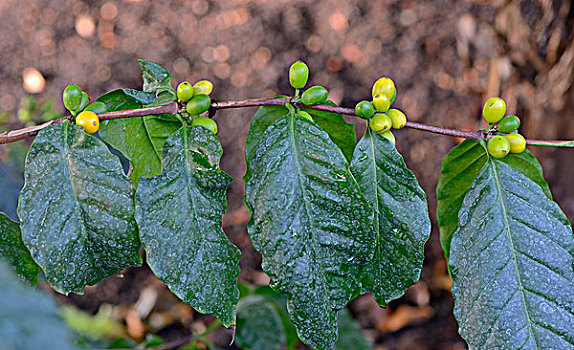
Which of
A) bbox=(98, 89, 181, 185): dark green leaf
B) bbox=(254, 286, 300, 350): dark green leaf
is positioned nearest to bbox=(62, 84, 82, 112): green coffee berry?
bbox=(98, 89, 181, 185): dark green leaf

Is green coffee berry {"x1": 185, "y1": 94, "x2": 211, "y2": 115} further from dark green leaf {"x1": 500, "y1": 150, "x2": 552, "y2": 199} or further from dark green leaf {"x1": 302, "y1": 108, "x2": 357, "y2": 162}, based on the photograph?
dark green leaf {"x1": 500, "y1": 150, "x2": 552, "y2": 199}

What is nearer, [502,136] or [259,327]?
[502,136]

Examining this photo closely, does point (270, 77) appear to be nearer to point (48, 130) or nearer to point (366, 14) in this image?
point (366, 14)

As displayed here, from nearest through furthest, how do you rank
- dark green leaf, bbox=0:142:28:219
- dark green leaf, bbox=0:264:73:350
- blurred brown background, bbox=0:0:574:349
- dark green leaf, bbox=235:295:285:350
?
dark green leaf, bbox=0:264:73:350 → dark green leaf, bbox=0:142:28:219 → dark green leaf, bbox=235:295:285:350 → blurred brown background, bbox=0:0:574:349

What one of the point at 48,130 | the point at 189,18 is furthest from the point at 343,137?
the point at 189,18

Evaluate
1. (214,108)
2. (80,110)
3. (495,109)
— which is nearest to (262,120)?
(214,108)

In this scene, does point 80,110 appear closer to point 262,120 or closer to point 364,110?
point 262,120
